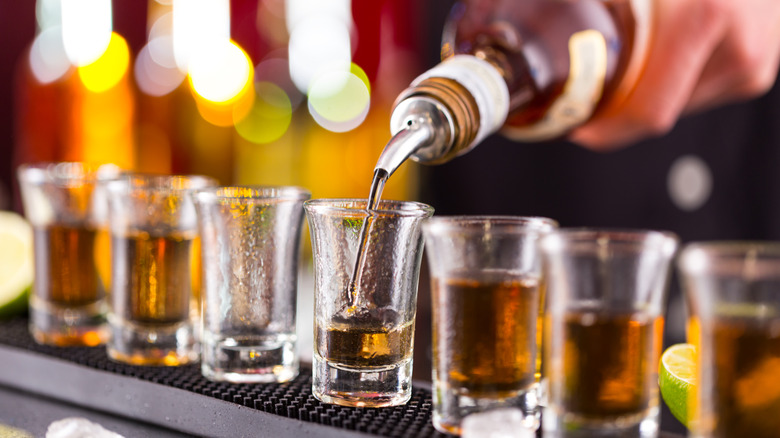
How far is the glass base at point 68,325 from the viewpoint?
41.3 inches

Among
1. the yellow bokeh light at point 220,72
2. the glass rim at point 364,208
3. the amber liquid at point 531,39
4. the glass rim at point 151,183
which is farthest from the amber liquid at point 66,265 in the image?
the yellow bokeh light at point 220,72

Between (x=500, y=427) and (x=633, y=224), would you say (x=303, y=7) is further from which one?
(x=500, y=427)

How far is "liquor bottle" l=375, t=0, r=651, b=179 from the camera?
0.87 metres

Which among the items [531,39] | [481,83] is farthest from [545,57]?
[481,83]

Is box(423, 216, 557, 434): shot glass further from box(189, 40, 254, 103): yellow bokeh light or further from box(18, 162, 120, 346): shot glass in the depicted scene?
box(189, 40, 254, 103): yellow bokeh light

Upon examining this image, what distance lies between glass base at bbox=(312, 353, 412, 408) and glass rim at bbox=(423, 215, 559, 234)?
16cm

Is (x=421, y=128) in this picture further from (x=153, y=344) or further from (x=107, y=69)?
(x=107, y=69)

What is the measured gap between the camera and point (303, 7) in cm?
254

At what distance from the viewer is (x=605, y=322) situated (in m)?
0.57

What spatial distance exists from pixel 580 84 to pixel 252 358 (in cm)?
55

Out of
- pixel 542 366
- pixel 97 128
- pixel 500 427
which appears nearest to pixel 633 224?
pixel 97 128

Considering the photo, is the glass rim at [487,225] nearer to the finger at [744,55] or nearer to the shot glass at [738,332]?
the shot glass at [738,332]

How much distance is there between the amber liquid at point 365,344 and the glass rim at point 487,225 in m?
0.12

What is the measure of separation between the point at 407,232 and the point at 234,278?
0.20m
